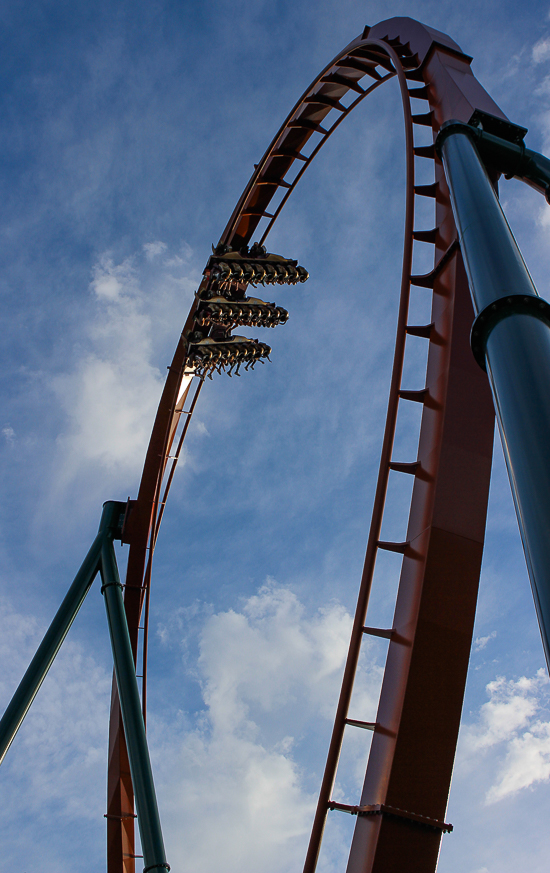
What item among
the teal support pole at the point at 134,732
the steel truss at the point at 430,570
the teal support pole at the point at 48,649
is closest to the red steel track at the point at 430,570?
the steel truss at the point at 430,570

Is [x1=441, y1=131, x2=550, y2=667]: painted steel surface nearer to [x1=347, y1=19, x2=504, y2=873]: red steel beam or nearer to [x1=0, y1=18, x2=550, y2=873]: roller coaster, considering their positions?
[x1=0, y1=18, x2=550, y2=873]: roller coaster

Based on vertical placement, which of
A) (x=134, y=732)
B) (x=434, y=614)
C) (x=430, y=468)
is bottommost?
(x=134, y=732)

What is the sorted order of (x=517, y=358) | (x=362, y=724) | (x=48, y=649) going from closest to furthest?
(x=517, y=358) < (x=362, y=724) < (x=48, y=649)

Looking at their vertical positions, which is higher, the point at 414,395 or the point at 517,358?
the point at 414,395

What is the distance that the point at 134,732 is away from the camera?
7184 mm

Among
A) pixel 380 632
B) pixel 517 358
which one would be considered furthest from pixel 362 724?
pixel 517 358

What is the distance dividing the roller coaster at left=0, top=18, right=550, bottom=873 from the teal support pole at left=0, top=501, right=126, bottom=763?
0.02 metres

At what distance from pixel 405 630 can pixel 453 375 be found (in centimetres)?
224

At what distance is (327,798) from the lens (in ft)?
16.1

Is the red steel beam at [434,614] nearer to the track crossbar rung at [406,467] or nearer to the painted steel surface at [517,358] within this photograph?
the track crossbar rung at [406,467]

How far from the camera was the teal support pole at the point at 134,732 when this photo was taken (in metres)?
6.28

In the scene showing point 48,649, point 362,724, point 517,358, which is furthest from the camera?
point 48,649

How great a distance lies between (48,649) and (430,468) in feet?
17.6

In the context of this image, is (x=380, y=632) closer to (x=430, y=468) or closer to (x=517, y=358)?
(x=430, y=468)
